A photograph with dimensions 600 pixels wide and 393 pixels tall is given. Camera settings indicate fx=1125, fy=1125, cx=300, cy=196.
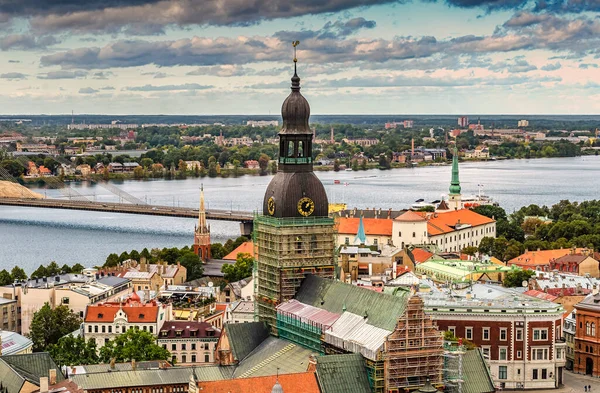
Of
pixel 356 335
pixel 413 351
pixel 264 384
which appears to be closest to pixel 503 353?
pixel 356 335

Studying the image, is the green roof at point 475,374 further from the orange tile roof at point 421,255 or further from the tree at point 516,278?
the orange tile roof at point 421,255

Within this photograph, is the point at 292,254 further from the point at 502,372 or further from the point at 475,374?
the point at 502,372

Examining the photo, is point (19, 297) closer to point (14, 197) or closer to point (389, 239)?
point (389, 239)

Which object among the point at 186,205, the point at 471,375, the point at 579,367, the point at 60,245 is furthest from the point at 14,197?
the point at 471,375

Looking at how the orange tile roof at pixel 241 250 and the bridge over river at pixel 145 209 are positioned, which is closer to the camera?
the orange tile roof at pixel 241 250

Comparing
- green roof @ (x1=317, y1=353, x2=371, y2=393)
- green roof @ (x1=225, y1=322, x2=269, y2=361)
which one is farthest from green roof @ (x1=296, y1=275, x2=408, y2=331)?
green roof @ (x1=225, y1=322, x2=269, y2=361)

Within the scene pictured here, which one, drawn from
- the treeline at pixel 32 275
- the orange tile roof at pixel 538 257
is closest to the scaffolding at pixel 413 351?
the treeline at pixel 32 275
